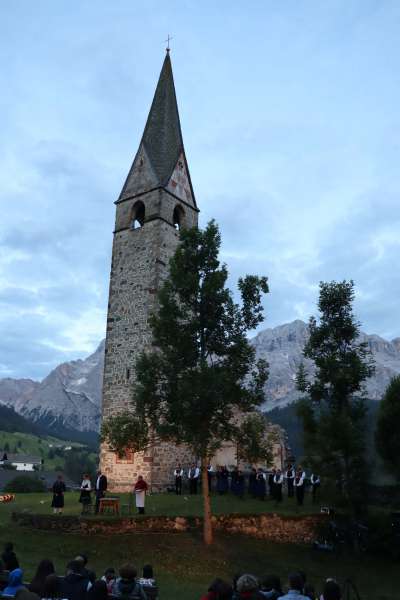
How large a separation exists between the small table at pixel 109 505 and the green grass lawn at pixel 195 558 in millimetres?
2051

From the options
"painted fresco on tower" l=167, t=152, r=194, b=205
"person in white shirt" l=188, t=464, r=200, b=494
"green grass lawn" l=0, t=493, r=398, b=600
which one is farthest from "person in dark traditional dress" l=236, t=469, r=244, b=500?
"painted fresco on tower" l=167, t=152, r=194, b=205

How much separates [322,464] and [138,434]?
622 centimetres

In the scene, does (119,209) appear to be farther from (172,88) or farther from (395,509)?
(395,509)

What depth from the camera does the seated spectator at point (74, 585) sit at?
7.59m

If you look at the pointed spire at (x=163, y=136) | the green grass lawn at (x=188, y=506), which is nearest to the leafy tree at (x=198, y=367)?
the green grass lawn at (x=188, y=506)

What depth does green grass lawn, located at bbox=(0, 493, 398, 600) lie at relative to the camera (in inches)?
556

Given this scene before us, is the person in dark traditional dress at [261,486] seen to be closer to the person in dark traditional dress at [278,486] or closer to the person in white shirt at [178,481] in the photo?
the person in dark traditional dress at [278,486]

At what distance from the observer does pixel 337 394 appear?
18953 millimetres

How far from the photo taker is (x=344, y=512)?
712 inches

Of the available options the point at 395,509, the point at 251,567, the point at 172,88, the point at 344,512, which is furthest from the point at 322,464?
the point at 172,88

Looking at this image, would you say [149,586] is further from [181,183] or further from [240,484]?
[181,183]

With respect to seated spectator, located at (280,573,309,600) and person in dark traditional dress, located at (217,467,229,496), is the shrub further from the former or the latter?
seated spectator, located at (280,573,309,600)

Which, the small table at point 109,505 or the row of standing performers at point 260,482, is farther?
the row of standing performers at point 260,482

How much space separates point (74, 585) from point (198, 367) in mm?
10054
